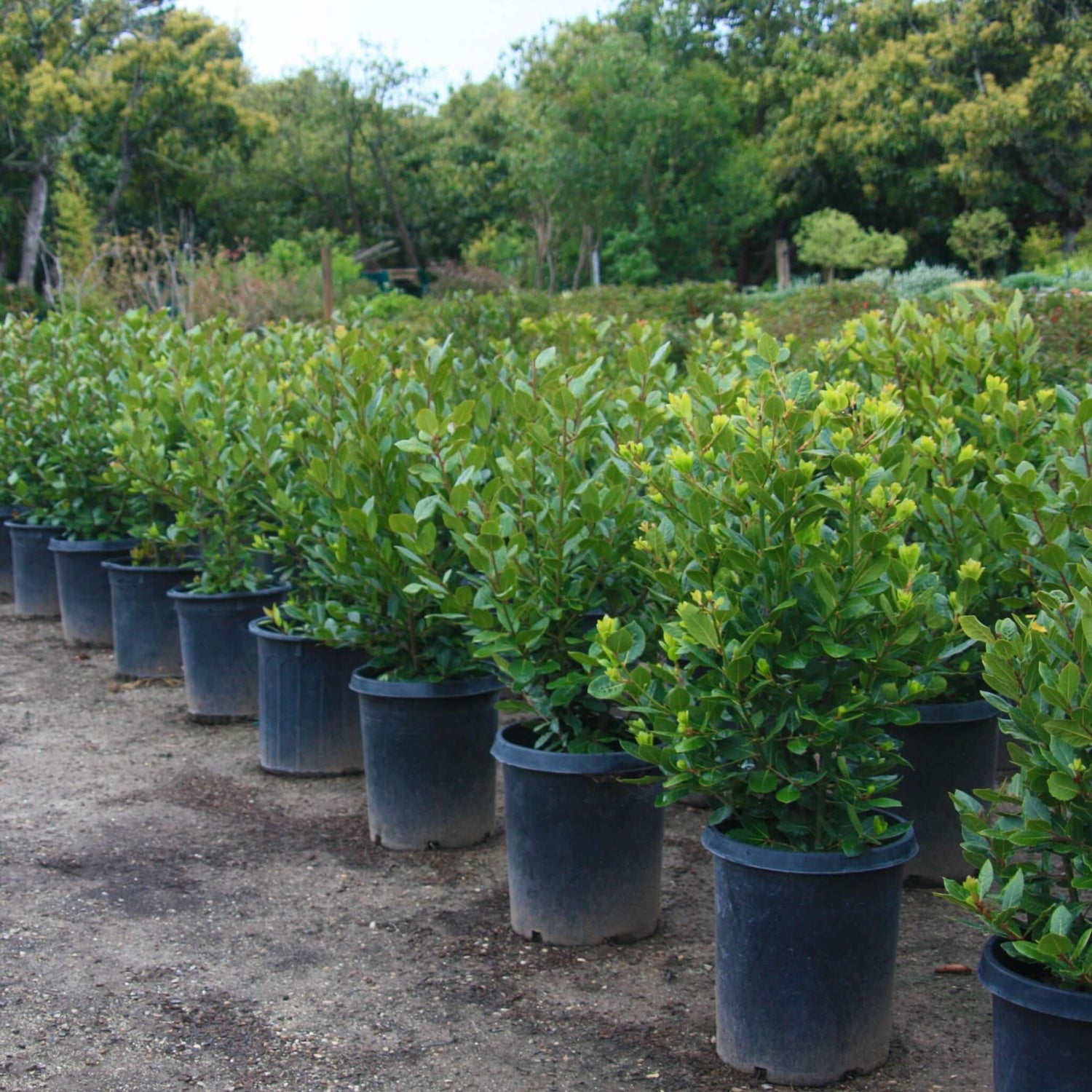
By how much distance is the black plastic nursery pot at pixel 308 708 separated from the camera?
530 cm

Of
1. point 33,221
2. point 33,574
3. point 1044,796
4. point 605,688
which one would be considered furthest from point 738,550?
point 33,221

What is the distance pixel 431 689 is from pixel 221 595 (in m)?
2.09

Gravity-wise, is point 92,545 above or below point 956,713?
above

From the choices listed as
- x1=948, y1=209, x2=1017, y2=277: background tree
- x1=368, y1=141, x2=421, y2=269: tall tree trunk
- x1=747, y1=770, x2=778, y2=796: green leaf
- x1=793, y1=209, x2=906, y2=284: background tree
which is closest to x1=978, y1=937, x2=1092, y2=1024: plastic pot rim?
x1=747, y1=770, x2=778, y2=796: green leaf

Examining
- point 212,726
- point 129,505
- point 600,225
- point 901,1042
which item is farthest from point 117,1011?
point 600,225

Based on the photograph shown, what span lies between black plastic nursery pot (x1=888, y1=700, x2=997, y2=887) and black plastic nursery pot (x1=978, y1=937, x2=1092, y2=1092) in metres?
1.63

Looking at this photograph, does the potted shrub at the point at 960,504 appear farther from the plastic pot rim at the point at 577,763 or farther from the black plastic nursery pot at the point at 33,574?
the black plastic nursery pot at the point at 33,574

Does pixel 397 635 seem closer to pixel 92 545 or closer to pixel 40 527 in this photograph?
pixel 92 545

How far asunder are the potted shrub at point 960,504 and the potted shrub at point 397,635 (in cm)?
145

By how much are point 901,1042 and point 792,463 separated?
57.3 inches

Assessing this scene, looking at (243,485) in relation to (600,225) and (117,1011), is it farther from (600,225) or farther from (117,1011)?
(600,225)

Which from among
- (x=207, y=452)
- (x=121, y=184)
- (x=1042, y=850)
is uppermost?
(x=121, y=184)

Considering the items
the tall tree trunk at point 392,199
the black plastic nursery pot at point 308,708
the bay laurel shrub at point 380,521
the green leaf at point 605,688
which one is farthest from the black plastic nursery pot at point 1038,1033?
the tall tree trunk at point 392,199

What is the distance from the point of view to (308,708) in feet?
17.4
